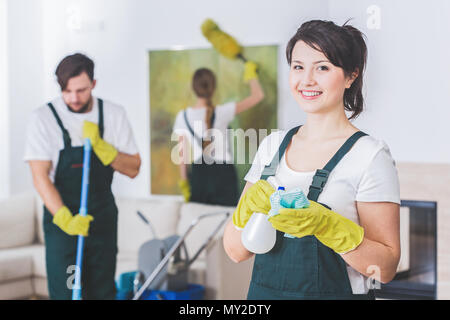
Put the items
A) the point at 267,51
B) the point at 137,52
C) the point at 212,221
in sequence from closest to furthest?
the point at 137,52, the point at 267,51, the point at 212,221

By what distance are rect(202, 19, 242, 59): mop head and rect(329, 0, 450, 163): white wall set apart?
1.41m

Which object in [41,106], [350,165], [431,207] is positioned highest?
[41,106]

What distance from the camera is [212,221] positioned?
2.92 meters

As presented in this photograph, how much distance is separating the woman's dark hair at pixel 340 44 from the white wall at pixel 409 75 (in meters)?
0.10

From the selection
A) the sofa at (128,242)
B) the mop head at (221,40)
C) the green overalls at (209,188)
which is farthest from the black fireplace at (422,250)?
the mop head at (221,40)

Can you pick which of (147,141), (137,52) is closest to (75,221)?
(147,141)

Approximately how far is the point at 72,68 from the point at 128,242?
654mm

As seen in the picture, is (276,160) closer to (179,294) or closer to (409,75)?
(409,75)

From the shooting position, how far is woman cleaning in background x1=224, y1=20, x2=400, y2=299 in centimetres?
105

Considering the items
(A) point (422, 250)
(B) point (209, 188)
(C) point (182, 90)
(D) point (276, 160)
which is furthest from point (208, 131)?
(D) point (276, 160)

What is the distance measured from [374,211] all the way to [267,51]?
158 cm

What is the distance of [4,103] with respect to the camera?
230 cm

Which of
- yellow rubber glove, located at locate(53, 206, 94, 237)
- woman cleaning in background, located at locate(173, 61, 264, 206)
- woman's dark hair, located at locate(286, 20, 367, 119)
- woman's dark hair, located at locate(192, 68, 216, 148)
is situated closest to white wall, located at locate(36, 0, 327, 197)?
yellow rubber glove, located at locate(53, 206, 94, 237)
